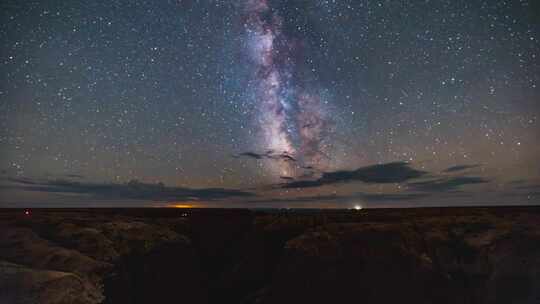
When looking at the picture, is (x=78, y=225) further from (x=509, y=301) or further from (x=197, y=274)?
(x=509, y=301)

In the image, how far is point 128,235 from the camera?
760 inches

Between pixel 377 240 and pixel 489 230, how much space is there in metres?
6.05

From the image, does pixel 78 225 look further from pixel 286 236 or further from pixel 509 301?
pixel 509 301

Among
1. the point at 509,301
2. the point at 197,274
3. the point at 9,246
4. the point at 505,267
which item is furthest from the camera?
the point at 197,274

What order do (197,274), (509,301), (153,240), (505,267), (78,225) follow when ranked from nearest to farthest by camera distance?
(509,301) < (505,267) < (78,225) < (153,240) < (197,274)

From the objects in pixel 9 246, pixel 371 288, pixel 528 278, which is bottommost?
pixel 371 288

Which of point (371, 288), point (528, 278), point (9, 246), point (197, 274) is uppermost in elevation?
point (9, 246)

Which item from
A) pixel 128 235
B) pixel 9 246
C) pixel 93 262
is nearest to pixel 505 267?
pixel 93 262

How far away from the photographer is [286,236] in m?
24.9

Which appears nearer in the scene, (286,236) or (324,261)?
(324,261)

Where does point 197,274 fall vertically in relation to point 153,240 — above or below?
below

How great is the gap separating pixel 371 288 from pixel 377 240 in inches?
103

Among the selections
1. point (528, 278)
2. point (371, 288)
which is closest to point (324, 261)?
point (371, 288)

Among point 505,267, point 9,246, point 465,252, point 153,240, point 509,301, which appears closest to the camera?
point 9,246
